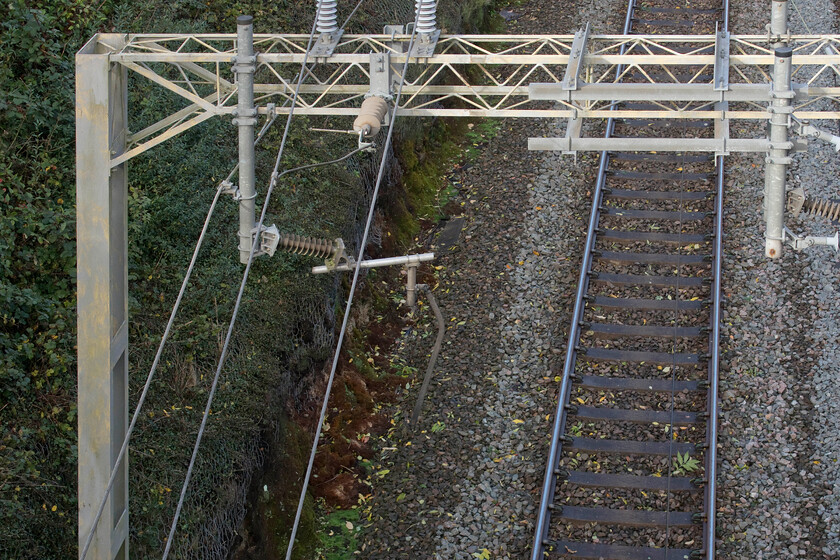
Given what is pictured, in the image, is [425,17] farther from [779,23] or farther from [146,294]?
[146,294]

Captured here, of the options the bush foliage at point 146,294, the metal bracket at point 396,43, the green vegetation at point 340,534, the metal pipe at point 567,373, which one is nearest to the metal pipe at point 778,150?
the metal bracket at point 396,43

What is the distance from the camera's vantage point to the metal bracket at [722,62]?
32.4 ft

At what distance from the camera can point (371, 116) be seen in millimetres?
9969

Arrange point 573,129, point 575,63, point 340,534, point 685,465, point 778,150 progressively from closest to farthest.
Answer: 1. point 778,150
2. point 575,63
3. point 573,129
4. point 685,465
5. point 340,534

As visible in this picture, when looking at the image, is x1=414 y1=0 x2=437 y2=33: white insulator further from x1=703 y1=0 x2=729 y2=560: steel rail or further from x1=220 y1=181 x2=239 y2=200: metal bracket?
x1=703 y1=0 x2=729 y2=560: steel rail

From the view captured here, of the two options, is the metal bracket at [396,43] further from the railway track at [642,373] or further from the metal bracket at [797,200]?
the metal bracket at [797,200]

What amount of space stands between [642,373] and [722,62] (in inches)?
201

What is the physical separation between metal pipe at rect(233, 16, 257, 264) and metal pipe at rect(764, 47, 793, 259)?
15.3ft

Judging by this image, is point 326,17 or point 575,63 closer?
point 575,63

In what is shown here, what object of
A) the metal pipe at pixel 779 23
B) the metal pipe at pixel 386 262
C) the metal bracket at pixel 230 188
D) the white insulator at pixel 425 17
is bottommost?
the metal pipe at pixel 386 262

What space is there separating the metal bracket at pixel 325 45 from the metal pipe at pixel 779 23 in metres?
4.16

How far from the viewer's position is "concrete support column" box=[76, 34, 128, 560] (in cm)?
1007

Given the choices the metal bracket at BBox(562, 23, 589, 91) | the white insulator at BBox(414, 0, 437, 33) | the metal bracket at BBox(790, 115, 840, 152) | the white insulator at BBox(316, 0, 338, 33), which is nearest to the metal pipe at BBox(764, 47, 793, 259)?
the metal bracket at BBox(790, 115, 840, 152)

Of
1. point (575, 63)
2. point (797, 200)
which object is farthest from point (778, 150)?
point (575, 63)
